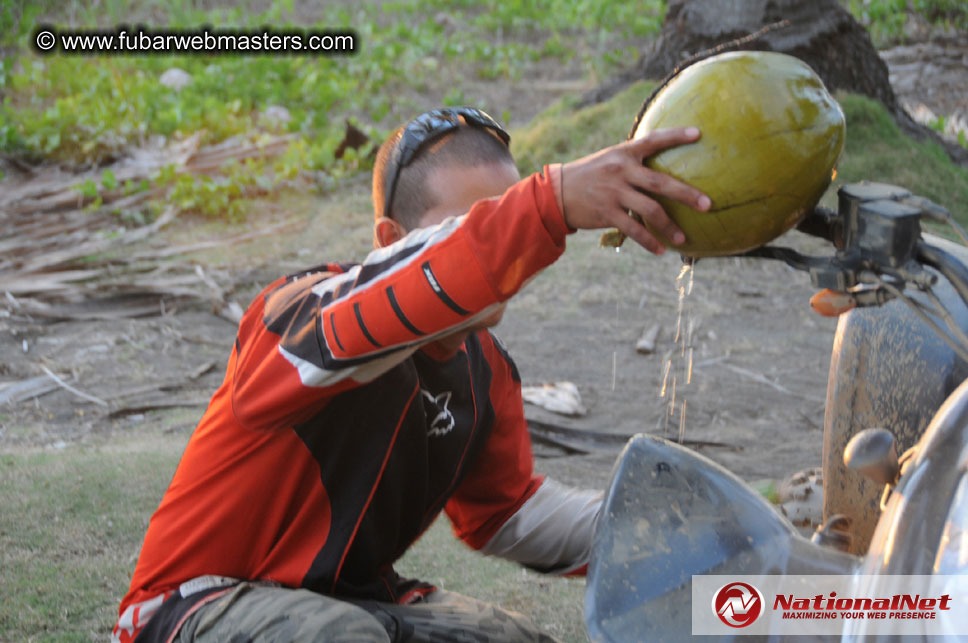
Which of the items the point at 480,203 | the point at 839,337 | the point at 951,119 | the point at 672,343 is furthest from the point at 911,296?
the point at 951,119

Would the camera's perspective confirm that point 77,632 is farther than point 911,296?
Yes

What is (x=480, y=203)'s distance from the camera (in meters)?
1.45

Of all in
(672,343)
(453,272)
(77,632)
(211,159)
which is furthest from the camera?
(211,159)

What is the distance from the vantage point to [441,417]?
2.03 metres

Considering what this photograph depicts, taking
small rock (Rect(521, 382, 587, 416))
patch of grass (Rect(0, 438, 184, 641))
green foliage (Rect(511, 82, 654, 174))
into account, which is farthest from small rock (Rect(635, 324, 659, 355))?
patch of grass (Rect(0, 438, 184, 641))

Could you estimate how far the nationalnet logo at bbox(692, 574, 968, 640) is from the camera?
3.31ft

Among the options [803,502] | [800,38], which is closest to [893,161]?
[800,38]

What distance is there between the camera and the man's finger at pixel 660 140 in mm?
1279

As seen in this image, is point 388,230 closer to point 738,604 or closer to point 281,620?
point 281,620

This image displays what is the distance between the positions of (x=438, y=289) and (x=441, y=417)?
657mm

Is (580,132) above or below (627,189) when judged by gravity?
below

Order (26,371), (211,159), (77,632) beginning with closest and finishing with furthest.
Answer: (77,632) → (26,371) → (211,159)

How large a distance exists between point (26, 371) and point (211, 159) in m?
3.52

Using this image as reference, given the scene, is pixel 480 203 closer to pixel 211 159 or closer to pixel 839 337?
pixel 839 337
